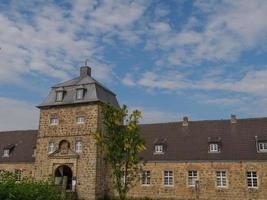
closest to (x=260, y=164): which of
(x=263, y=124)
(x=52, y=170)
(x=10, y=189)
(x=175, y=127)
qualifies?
(x=263, y=124)

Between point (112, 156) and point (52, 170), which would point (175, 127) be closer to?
point (52, 170)

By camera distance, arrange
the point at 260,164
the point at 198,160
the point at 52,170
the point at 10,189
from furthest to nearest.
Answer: the point at 52,170
the point at 198,160
the point at 260,164
the point at 10,189

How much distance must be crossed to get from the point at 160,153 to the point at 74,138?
26.9 feet

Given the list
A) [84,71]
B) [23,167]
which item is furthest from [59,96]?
[23,167]

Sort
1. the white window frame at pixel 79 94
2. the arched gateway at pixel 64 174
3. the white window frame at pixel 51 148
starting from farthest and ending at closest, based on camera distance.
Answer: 1. the white window frame at pixel 79 94
2. the white window frame at pixel 51 148
3. the arched gateway at pixel 64 174

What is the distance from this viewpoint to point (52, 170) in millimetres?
30609

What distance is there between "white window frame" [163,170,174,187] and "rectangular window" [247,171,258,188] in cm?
643

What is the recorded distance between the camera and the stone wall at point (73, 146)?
2920 centimetres

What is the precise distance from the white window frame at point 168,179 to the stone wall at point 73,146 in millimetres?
5747

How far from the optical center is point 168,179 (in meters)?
29.0

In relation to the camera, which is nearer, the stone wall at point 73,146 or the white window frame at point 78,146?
the stone wall at point 73,146

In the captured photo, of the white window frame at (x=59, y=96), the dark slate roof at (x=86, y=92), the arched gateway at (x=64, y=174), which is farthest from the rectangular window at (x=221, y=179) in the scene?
the white window frame at (x=59, y=96)

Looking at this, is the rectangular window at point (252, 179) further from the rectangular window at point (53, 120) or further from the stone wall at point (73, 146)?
the rectangular window at point (53, 120)

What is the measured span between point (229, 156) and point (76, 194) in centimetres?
1384
